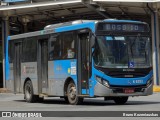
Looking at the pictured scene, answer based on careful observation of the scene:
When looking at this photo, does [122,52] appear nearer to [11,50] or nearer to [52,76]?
[52,76]

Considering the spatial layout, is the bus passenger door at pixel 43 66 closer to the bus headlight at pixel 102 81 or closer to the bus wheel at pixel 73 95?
the bus wheel at pixel 73 95

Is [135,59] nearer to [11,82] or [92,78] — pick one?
[92,78]

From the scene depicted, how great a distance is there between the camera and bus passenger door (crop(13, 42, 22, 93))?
78.6 ft

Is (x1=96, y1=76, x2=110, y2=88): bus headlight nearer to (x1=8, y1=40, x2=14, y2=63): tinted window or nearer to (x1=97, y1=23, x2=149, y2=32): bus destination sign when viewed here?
(x1=97, y1=23, x2=149, y2=32): bus destination sign

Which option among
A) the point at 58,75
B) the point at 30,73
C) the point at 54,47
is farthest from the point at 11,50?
the point at 58,75

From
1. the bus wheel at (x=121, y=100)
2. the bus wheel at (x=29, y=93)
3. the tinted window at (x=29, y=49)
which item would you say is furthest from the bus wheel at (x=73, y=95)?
the bus wheel at (x=29, y=93)

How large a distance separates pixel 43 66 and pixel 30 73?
4.13ft

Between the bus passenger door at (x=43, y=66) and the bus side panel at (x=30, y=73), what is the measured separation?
0.36 meters

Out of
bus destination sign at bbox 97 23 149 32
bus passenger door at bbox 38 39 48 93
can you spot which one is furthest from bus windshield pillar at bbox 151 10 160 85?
bus destination sign at bbox 97 23 149 32

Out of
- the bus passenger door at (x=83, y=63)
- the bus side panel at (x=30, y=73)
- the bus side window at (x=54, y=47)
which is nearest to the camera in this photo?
the bus passenger door at (x=83, y=63)

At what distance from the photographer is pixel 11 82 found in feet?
80.8

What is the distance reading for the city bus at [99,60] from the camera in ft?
60.7

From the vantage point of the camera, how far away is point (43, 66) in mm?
21844

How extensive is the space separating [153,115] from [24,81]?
41.1 feet
